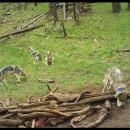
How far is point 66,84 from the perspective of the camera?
1282 cm

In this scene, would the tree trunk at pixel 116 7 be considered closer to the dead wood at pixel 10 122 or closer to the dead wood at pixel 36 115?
the dead wood at pixel 36 115

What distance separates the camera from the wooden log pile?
9.37 meters

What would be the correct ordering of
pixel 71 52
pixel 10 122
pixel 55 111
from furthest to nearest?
pixel 71 52, pixel 10 122, pixel 55 111

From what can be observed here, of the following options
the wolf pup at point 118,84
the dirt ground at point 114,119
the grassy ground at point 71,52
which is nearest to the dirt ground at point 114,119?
the dirt ground at point 114,119

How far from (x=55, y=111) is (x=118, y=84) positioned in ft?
7.91

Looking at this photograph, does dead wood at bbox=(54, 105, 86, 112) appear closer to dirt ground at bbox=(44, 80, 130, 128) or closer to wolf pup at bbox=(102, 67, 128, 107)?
dirt ground at bbox=(44, 80, 130, 128)

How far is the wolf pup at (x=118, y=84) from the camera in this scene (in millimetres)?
9863

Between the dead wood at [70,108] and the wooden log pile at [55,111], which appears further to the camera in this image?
the dead wood at [70,108]

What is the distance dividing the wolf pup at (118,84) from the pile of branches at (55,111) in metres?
0.38

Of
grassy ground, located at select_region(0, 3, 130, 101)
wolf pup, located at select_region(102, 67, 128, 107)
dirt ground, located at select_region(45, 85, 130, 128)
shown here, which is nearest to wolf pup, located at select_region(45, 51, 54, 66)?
grassy ground, located at select_region(0, 3, 130, 101)

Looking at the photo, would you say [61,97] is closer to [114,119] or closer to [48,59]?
[114,119]

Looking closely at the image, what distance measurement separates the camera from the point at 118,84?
10242mm

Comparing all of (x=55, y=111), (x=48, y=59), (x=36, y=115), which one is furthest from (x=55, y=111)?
(x=48, y=59)

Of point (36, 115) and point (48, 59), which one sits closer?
point (36, 115)
